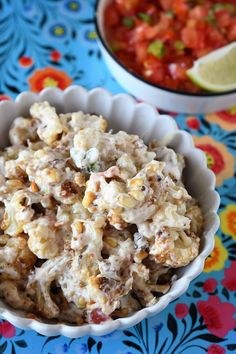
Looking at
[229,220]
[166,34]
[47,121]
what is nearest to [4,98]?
[47,121]

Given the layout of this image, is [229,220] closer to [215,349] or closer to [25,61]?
[215,349]

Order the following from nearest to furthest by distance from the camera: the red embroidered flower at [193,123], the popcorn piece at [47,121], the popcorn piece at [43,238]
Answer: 1. the popcorn piece at [43,238]
2. the popcorn piece at [47,121]
3. the red embroidered flower at [193,123]

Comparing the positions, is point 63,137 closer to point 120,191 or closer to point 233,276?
point 120,191

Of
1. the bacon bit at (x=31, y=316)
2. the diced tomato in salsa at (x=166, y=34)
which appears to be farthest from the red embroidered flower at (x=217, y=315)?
the diced tomato in salsa at (x=166, y=34)

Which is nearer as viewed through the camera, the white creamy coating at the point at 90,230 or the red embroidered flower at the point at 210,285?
the white creamy coating at the point at 90,230

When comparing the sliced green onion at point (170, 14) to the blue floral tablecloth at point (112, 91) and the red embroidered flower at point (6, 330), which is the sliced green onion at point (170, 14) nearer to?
the blue floral tablecloth at point (112, 91)

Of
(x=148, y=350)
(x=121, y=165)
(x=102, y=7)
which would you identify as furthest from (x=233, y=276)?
(x=102, y=7)

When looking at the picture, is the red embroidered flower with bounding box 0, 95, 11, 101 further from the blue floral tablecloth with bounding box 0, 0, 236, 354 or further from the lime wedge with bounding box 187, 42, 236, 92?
the lime wedge with bounding box 187, 42, 236, 92
